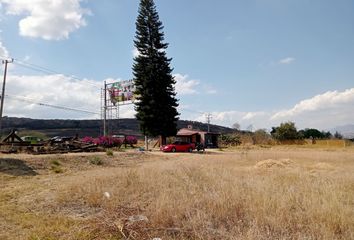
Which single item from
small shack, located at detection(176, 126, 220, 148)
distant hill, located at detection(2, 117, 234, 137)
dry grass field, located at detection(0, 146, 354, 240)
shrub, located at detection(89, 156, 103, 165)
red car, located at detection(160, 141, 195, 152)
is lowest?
dry grass field, located at detection(0, 146, 354, 240)

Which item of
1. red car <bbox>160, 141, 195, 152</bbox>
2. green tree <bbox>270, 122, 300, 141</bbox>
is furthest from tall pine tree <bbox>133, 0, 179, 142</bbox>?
green tree <bbox>270, 122, 300, 141</bbox>

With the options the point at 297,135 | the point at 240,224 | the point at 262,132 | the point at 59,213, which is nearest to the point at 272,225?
the point at 240,224

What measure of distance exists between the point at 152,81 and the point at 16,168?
1185 inches

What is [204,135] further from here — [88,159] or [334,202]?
[334,202]

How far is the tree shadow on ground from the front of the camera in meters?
17.5

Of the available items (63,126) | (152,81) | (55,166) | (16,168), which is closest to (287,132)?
(152,81)

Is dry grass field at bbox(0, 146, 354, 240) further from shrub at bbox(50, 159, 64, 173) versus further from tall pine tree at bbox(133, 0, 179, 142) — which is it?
tall pine tree at bbox(133, 0, 179, 142)

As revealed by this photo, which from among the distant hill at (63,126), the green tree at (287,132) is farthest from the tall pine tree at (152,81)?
the distant hill at (63,126)

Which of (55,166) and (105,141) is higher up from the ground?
(105,141)

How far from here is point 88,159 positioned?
24812mm

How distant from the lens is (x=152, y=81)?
154 ft

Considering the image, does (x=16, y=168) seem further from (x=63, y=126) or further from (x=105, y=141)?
(x=63, y=126)

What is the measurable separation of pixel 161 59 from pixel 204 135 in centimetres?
2033

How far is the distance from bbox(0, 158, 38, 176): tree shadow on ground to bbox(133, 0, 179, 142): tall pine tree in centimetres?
2636
